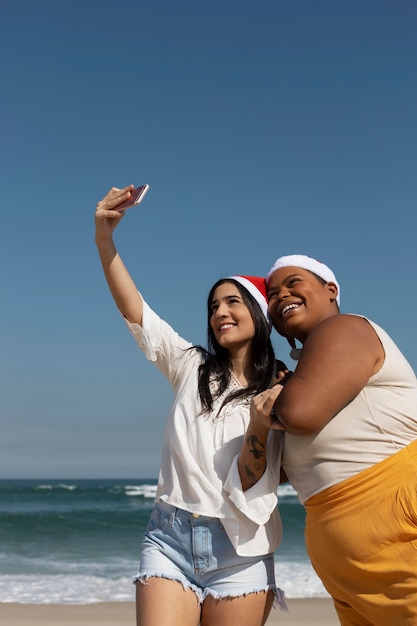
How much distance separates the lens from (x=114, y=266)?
337 centimetres

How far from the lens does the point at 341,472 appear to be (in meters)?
2.30

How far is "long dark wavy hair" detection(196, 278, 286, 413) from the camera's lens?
313 cm

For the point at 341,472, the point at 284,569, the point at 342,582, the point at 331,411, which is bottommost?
the point at 284,569

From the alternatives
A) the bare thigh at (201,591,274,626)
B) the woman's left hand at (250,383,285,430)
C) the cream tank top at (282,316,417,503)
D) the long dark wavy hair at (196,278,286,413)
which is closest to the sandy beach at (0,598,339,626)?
the bare thigh at (201,591,274,626)

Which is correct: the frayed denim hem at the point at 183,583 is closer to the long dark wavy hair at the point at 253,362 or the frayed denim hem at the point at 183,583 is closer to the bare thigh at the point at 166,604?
the bare thigh at the point at 166,604

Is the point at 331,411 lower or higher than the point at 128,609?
higher

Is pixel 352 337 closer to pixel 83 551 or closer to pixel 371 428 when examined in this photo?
pixel 371 428

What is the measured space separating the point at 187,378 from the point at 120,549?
566 inches

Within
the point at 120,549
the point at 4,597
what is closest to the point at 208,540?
the point at 4,597

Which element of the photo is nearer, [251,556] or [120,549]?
[251,556]

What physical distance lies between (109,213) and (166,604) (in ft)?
5.67

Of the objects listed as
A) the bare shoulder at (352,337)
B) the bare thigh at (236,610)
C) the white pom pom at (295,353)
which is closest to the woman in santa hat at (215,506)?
the bare thigh at (236,610)

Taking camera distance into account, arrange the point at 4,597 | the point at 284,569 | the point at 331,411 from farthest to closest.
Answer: the point at 284,569
the point at 4,597
the point at 331,411

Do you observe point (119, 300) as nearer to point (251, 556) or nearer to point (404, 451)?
point (251, 556)
